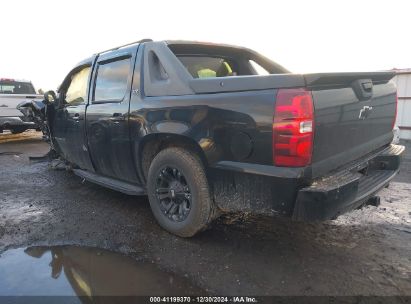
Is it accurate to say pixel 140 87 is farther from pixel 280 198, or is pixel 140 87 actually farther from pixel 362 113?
pixel 362 113

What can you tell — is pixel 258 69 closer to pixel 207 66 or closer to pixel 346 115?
pixel 207 66

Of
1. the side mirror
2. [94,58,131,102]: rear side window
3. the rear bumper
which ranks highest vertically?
[94,58,131,102]: rear side window

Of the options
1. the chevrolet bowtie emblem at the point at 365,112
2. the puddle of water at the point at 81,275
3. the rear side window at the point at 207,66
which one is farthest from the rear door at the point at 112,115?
the chevrolet bowtie emblem at the point at 365,112

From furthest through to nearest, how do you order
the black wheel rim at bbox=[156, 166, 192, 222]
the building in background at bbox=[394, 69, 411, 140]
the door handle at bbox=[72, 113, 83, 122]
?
1. the building in background at bbox=[394, 69, 411, 140]
2. the door handle at bbox=[72, 113, 83, 122]
3. the black wheel rim at bbox=[156, 166, 192, 222]

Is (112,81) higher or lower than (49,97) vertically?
higher

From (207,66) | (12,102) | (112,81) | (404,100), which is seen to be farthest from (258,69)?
(12,102)

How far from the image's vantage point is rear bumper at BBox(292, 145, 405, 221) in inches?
98.1

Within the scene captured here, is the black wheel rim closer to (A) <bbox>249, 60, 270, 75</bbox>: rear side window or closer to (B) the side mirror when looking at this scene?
(A) <bbox>249, 60, 270, 75</bbox>: rear side window

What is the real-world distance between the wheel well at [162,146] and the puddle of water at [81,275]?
0.99 m

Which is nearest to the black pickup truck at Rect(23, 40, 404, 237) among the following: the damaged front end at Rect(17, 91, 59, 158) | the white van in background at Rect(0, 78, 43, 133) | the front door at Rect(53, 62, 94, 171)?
the front door at Rect(53, 62, 94, 171)

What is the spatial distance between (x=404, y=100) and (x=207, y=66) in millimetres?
8930

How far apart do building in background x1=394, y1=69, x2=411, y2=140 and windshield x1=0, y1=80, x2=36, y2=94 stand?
12.1m

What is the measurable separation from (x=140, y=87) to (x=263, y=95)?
1.56m

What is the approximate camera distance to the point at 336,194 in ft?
8.35
